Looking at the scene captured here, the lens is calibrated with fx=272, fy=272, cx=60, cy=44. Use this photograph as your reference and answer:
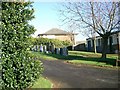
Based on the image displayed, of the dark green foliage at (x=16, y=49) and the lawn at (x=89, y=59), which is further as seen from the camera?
the lawn at (x=89, y=59)

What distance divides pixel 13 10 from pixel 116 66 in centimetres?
1321

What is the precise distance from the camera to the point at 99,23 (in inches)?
1199

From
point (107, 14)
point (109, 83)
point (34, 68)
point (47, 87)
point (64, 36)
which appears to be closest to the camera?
point (34, 68)

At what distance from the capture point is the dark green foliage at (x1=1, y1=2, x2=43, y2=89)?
36.8 ft

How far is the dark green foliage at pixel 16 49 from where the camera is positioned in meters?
11.2

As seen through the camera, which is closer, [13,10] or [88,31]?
[13,10]

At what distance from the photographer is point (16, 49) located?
1157cm

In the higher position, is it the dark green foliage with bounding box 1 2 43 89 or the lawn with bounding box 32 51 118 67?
the dark green foliage with bounding box 1 2 43 89

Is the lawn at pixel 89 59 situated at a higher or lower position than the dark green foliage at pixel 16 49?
lower

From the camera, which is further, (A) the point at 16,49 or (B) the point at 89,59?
(B) the point at 89,59

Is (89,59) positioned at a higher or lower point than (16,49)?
lower

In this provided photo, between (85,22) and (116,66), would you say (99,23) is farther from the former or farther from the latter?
(116,66)

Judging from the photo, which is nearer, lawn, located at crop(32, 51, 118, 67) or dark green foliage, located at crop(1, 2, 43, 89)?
dark green foliage, located at crop(1, 2, 43, 89)

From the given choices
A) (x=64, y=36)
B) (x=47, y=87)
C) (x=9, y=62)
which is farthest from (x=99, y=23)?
(x=64, y=36)
